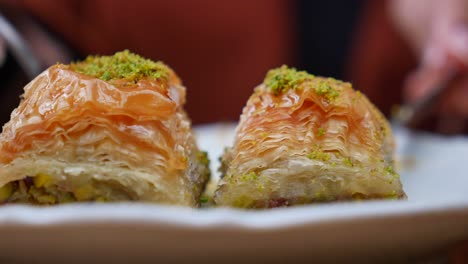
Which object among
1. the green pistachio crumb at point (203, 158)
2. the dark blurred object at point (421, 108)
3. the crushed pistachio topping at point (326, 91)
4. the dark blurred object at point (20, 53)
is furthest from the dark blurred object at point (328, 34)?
the crushed pistachio topping at point (326, 91)

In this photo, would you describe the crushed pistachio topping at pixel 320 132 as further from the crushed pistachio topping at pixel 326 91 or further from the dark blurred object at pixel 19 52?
the dark blurred object at pixel 19 52

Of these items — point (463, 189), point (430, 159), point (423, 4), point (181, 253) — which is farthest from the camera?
point (423, 4)

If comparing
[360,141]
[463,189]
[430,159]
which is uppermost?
[430,159]

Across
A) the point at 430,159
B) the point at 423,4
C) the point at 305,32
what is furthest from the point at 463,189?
the point at 305,32

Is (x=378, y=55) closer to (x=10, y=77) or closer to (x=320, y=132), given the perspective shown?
(x=10, y=77)

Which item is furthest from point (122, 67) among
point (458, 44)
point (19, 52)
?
point (458, 44)

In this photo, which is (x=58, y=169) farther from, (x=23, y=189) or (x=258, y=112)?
(x=258, y=112)

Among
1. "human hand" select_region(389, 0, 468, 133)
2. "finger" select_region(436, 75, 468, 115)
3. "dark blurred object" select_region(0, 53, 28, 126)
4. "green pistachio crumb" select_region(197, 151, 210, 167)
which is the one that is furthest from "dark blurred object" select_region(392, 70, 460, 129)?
"dark blurred object" select_region(0, 53, 28, 126)
